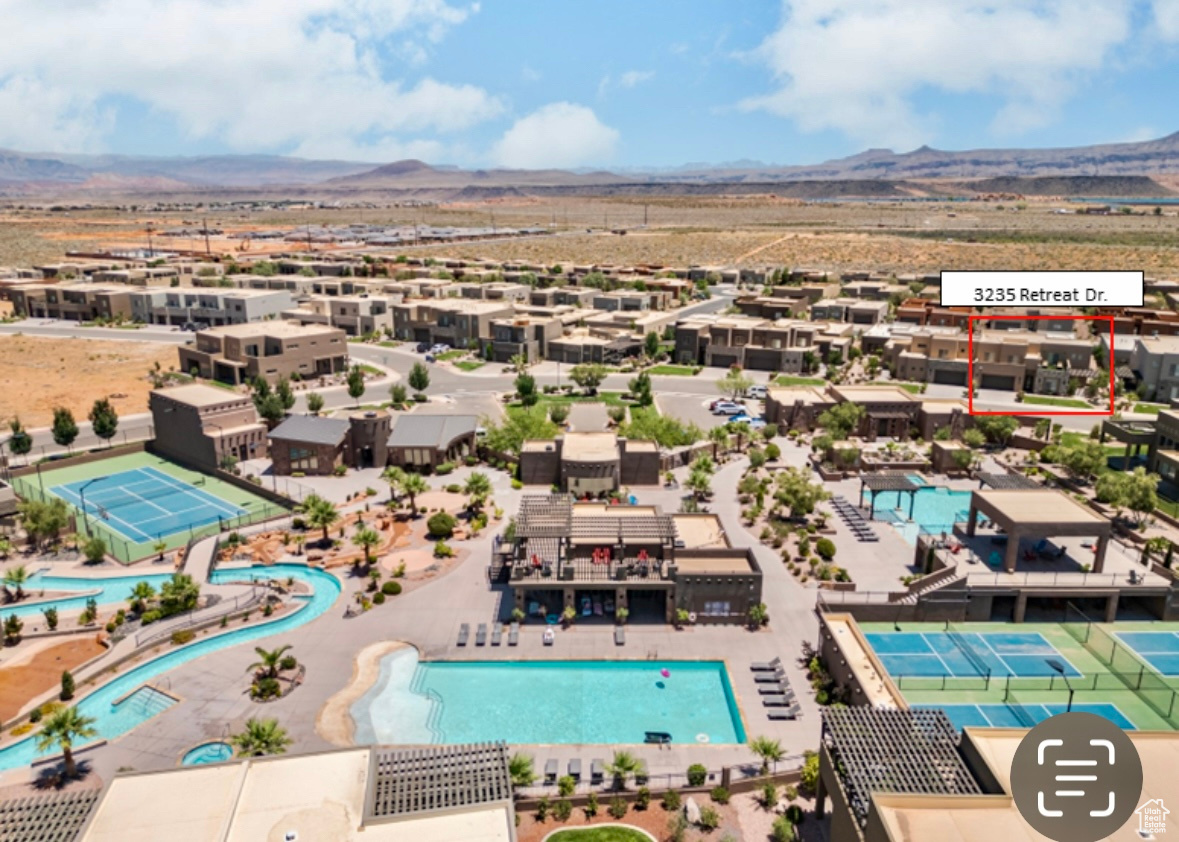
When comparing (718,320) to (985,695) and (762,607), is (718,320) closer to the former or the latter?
(762,607)

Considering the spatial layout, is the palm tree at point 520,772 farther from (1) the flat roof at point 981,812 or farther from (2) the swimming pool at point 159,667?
(2) the swimming pool at point 159,667

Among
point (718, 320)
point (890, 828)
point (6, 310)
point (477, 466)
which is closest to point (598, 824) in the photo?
point (890, 828)

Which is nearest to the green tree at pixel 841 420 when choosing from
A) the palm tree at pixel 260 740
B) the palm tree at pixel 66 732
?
the palm tree at pixel 260 740

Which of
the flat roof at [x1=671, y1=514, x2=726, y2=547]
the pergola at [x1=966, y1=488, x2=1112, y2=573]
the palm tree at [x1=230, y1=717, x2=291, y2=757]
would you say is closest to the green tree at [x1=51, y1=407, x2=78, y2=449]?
the palm tree at [x1=230, y1=717, x2=291, y2=757]

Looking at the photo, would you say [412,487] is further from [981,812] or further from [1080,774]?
[1080,774]

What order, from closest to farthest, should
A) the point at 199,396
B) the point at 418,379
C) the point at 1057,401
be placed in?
the point at 199,396 < the point at 418,379 < the point at 1057,401

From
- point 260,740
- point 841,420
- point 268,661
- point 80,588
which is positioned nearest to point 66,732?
point 260,740
